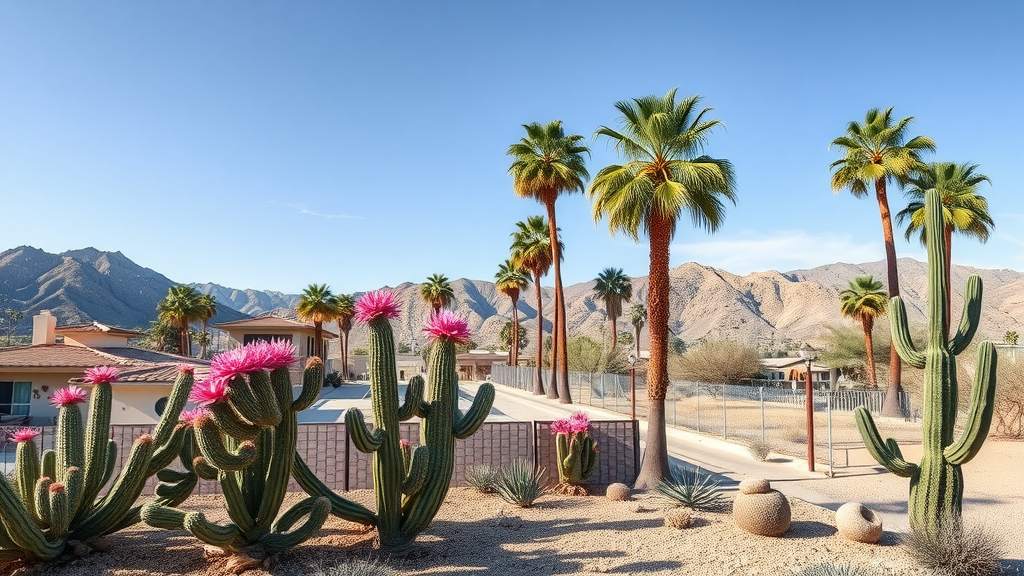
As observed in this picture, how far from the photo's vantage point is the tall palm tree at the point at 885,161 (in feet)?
79.6

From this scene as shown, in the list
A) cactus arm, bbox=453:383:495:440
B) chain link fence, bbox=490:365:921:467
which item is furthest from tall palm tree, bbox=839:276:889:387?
cactus arm, bbox=453:383:495:440

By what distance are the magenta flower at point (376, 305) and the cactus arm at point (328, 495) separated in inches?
67.5

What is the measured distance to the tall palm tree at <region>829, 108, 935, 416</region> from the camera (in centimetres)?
2425

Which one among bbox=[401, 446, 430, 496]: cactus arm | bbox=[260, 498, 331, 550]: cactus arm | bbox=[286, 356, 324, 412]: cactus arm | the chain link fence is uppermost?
bbox=[286, 356, 324, 412]: cactus arm

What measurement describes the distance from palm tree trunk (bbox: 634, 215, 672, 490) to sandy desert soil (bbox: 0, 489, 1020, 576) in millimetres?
2051

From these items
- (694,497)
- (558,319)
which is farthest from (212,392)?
(558,319)

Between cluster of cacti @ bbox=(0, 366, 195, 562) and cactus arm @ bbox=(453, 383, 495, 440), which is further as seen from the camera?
cactus arm @ bbox=(453, 383, 495, 440)

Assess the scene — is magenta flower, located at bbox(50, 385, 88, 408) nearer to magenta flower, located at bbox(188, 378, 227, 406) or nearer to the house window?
magenta flower, located at bbox(188, 378, 227, 406)

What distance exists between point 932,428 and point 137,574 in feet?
29.0

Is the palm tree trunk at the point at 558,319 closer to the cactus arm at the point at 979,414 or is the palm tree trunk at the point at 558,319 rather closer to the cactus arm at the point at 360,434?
the cactus arm at the point at 979,414

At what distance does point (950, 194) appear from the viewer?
87.9 ft

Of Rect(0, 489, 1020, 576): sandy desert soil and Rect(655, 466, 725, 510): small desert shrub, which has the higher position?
Rect(655, 466, 725, 510): small desert shrub

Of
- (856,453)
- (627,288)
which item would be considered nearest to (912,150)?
(856,453)

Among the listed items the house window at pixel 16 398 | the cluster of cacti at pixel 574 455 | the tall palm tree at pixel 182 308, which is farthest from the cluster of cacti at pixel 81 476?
the tall palm tree at pixel 182 308
